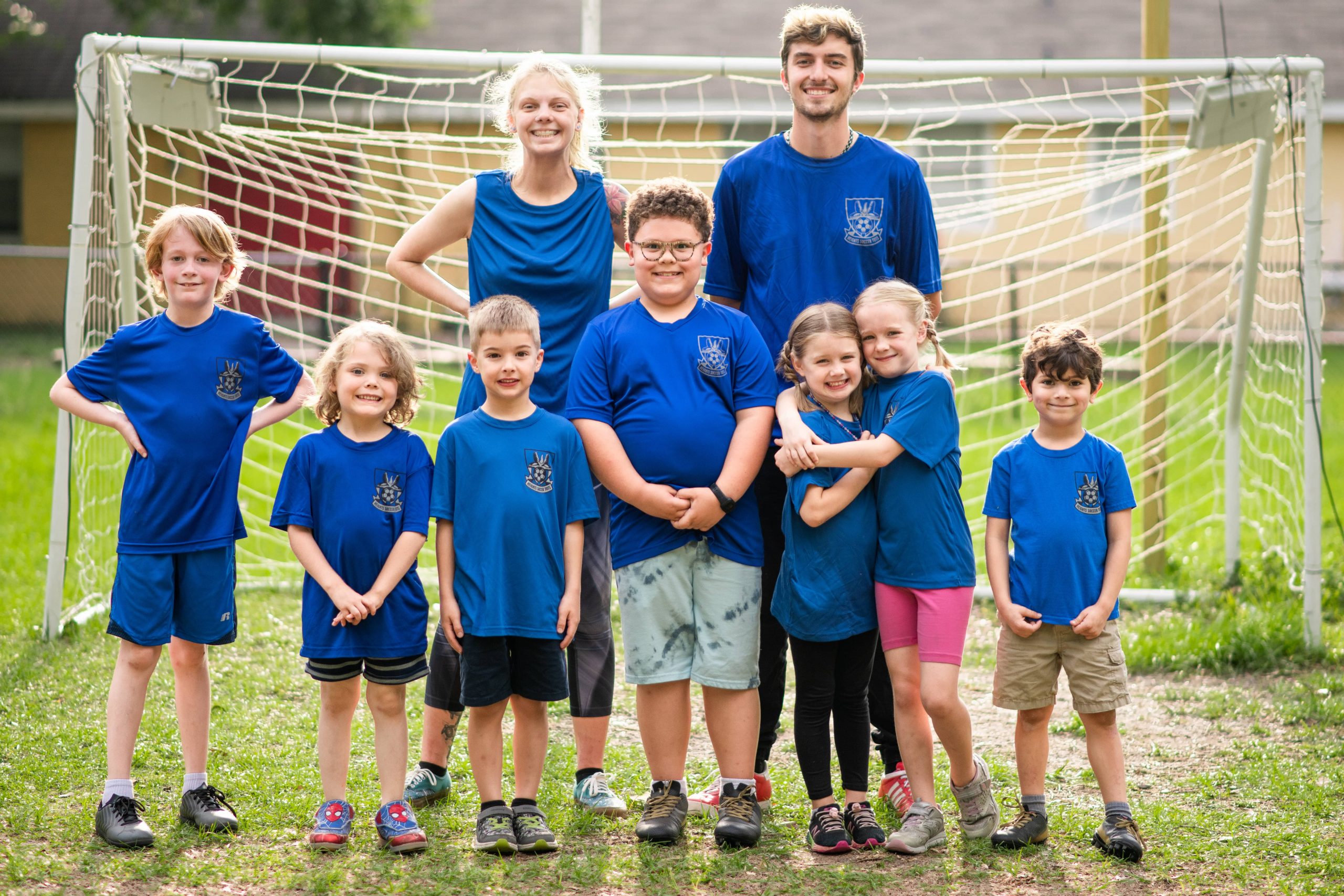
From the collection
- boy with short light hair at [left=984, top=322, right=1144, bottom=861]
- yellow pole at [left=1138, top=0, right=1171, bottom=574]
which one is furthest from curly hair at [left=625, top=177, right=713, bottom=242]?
yellow pole at [left=1138, top=0, right=1171, bottom=574]

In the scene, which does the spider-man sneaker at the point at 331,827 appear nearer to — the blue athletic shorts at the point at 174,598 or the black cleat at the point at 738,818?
the blue athletic shorts at the point at 174,598

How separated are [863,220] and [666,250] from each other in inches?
21.2

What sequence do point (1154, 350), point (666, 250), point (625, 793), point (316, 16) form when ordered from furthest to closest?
point (316, 16)
point (1154, 350)
point (625, 793)
point (666, 250)

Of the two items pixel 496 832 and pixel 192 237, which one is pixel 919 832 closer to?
pixel 496 832

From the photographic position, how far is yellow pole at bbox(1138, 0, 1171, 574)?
589 cm

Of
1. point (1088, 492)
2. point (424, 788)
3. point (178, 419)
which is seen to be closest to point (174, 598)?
point (178, 419)

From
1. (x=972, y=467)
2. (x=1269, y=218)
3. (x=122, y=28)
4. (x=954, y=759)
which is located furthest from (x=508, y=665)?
(x=122, y=28)

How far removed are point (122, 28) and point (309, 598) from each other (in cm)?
1622

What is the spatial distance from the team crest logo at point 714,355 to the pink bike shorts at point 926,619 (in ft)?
2.19

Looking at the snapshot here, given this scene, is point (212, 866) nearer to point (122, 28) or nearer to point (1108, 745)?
point (1108, 745)

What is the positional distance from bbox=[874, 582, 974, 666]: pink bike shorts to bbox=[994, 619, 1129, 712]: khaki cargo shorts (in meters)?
0.20

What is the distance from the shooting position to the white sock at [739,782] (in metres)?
3.16

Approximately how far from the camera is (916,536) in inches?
120

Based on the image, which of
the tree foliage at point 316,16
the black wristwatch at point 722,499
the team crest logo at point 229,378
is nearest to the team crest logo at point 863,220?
the black wristwatch at point 722,499
